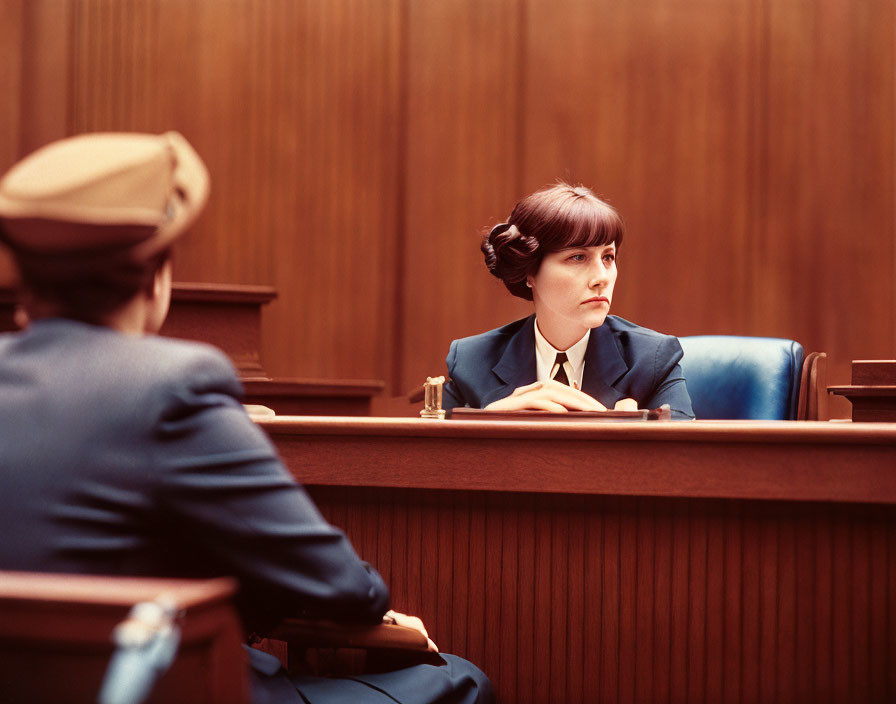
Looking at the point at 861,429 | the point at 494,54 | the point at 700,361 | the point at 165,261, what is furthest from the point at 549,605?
the point at 494,54

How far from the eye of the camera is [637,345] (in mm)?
2652

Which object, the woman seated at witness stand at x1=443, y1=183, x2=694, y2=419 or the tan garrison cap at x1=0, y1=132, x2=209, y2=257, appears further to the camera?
the woman seated at witness stand at x1=443, y1=183, x2=694, y2=419

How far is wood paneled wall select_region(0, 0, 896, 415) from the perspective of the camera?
172 inches

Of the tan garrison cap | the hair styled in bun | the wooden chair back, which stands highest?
the hair styled in bun

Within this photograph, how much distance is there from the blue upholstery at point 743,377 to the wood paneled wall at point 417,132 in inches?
64.1

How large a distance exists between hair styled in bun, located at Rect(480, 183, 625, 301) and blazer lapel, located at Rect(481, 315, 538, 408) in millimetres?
169

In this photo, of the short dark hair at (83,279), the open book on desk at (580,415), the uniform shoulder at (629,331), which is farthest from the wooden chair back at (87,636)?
the uniform shoulder at (629,331)

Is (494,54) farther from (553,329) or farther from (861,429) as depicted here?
(861,429)

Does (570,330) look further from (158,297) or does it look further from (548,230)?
(158,297)

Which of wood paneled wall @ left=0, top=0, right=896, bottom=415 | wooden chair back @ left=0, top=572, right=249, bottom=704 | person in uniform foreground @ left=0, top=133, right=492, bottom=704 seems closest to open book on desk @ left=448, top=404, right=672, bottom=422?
person in uniform foreground @ left=0, top=133, right=492, bottom=704

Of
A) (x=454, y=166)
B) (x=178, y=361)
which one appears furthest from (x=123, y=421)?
(x=454, y=166)

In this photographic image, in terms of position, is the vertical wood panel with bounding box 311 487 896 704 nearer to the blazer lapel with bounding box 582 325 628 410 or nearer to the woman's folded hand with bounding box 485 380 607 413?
the woman's folded hand with bounding box 485 380 607 413

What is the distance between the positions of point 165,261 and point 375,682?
0.68 m

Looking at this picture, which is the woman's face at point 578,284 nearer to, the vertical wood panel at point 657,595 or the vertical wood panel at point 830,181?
the vertical wood panel at point 657,595
